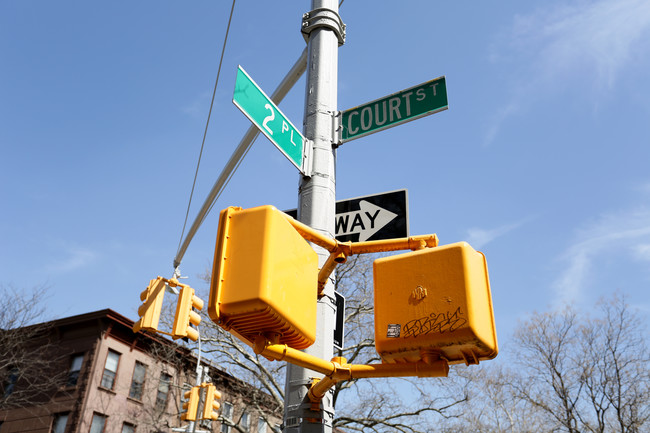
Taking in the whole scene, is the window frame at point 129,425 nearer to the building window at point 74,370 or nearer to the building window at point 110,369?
the building window at point 110,369

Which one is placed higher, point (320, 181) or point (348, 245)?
point (320, 181)

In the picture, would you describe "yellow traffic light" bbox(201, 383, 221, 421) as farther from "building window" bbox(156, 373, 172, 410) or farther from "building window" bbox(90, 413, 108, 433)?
"building window" bbox(156, 373, 172, 410)

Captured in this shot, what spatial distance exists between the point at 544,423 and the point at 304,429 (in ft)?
88.4

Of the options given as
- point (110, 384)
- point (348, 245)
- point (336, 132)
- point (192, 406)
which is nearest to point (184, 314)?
point (336, 132)

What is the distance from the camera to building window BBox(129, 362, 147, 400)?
26913 mm

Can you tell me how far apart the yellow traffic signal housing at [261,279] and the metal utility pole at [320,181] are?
801 mm

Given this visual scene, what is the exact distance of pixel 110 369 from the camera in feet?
86.7

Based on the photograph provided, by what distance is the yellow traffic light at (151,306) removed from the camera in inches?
295

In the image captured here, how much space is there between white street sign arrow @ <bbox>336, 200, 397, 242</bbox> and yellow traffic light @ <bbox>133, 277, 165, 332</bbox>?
438 cm

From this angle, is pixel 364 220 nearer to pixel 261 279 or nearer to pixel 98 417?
pixel 261 279

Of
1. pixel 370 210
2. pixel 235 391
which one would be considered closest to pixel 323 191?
pixel 370 210

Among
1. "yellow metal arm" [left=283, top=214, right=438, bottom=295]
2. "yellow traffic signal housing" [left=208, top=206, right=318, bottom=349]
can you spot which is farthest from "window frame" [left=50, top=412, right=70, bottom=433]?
"yellow traffic signal housing" [left=208, top=206, right=318, bottom=349]

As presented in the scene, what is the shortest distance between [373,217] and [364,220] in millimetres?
71

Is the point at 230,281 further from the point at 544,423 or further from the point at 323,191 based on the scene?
the point at 544,423
